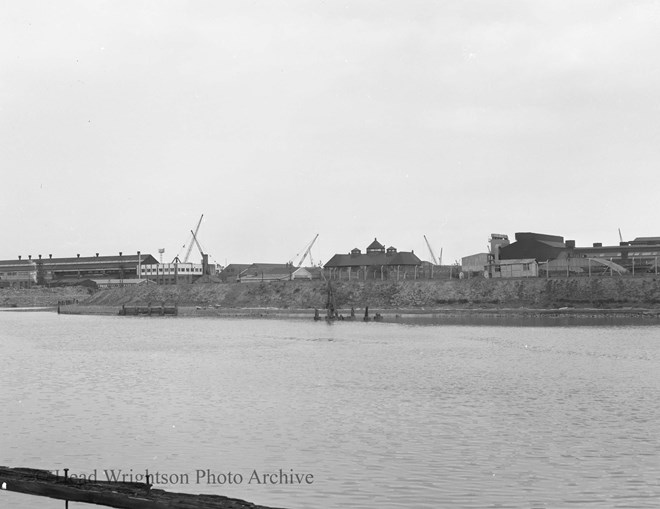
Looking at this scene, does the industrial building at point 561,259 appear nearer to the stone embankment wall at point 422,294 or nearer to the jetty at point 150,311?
the stone embankment wall at point 422,294

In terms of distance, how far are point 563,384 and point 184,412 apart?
21692 millimetres

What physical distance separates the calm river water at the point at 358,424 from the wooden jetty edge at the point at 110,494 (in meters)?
3.58

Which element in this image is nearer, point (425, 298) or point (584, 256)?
point (425, 298)

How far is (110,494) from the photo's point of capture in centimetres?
1464

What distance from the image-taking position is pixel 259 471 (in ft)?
74.7

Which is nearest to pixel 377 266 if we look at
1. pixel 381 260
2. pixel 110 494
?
pixel 381 260

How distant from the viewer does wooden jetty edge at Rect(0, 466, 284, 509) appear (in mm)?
13828

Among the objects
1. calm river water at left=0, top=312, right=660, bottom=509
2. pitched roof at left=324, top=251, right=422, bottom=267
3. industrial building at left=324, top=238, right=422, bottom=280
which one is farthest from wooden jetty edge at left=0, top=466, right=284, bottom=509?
pitched roof at left=324, top=251, right=422, bottom=267

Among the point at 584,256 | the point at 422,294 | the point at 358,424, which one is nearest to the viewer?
the point at 358,424

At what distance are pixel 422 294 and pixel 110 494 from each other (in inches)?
5293

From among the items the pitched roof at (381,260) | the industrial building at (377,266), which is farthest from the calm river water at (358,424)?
the pitched roof at (381,260)

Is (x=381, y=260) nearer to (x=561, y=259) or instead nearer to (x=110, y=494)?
(x=561, y=259)

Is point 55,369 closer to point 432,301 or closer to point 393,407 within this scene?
point 393,407

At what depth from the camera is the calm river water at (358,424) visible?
2091cm
